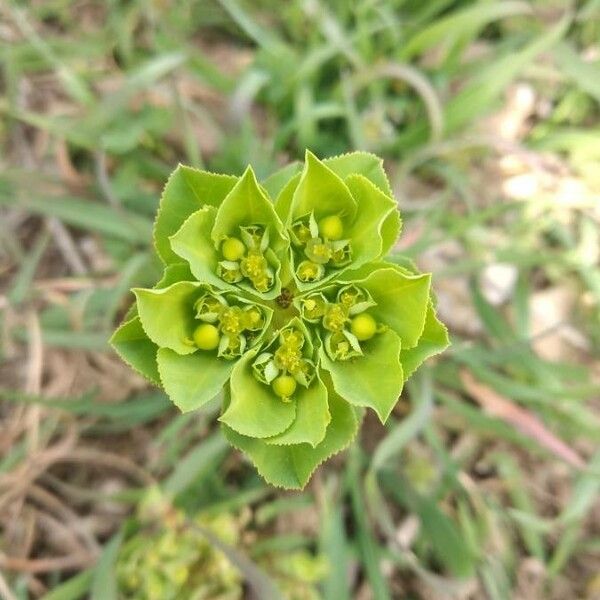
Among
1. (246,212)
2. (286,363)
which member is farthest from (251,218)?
(286,363)

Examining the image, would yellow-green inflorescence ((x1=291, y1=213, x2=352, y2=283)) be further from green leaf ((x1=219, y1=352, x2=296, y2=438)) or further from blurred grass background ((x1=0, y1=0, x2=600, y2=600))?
blurred grass background ((x1=0, y1=0, x2=600, y2=600))

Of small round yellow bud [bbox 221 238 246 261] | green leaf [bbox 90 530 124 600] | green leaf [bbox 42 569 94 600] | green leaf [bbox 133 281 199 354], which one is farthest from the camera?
green leaf [bbox 42 569 94 600]

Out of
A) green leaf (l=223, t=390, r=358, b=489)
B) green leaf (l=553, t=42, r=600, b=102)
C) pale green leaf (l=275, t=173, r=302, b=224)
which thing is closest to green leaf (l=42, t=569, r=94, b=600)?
green leaf (l=223, t=390, r=358, b=489)

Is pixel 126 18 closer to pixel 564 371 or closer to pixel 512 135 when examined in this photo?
pixel 512 135

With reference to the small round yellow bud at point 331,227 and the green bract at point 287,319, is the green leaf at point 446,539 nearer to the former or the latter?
the green bract at point 287,319

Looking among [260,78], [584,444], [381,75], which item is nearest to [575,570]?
[584,444]

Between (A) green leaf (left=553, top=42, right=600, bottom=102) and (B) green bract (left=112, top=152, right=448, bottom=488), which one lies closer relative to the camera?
(B) green bract (left=112, top=152, right=448, bottom=488)
